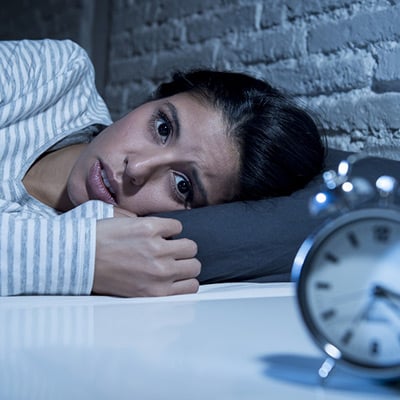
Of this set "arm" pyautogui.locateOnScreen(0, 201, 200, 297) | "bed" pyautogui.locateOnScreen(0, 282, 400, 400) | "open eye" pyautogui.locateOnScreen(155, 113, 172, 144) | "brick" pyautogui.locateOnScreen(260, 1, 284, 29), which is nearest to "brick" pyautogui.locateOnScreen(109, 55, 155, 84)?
"brick" pyautogui.locateOnScreen(260, 1, 284, 29)

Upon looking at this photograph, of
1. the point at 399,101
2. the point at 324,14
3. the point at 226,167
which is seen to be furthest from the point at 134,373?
the point at 324,14

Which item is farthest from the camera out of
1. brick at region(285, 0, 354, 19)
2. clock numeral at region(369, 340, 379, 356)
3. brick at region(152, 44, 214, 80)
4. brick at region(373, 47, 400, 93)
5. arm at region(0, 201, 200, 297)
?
brick at region(152, 44, 214, 80)

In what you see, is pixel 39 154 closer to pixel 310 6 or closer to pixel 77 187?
pixel 77 187

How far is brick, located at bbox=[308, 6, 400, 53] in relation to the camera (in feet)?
5.43

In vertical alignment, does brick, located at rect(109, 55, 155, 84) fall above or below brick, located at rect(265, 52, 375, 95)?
below

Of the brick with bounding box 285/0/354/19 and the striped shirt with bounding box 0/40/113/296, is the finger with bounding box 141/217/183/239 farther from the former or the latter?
the brick with bounding box 285/0/354/19

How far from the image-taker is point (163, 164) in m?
1.32

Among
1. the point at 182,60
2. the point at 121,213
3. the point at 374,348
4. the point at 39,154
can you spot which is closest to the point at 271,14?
the point at 182,60

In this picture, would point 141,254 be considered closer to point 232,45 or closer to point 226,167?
point 226,167

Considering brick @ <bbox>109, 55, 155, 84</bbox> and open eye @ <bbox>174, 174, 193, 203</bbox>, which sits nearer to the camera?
open eye @ <bbox>174, 174, 193, 203</bbox>

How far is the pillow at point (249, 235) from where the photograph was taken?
1180 millimetres

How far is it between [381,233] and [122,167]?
88 centimetres

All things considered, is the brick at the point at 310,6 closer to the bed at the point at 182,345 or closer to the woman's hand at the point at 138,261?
the bed at the point at 182,345

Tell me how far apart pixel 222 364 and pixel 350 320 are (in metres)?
0.13
